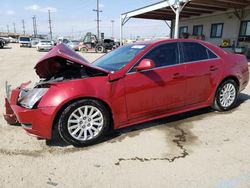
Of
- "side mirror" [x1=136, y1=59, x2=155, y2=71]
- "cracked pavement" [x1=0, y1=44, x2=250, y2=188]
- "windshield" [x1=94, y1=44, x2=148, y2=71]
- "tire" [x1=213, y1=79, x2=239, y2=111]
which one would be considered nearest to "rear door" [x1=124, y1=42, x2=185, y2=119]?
"side mirror" [x1=136, y1=59, x2=155, y2=71]

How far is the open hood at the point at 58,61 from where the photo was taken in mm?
3457

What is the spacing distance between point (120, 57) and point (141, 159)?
199 cm

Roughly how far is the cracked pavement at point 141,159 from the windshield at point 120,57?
115 cm

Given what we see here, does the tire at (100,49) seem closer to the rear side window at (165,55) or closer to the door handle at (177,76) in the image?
the rear side window at (165,55)

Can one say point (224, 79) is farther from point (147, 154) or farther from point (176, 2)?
point (176, 2)

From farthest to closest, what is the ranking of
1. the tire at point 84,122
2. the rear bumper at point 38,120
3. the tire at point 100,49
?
the tire at point 100,49 → the tire at point 84,122 → the rear bumper at point 38,120

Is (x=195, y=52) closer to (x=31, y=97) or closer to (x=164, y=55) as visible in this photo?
(x=164, y=55)

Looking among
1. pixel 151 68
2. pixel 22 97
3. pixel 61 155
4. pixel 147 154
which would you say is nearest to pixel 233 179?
pixel 147 154

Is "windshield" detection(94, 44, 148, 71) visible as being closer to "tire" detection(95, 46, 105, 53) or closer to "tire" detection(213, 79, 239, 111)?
"tire" detection(213, 79, 239, 111)

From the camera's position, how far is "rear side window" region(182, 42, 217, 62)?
14.1ft

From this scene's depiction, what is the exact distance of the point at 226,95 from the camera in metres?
4.89

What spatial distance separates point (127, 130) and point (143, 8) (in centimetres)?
1659

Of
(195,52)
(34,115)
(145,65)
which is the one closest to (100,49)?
(195,52)

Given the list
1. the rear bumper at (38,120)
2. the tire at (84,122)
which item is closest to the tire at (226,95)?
the tire at (84,122)
